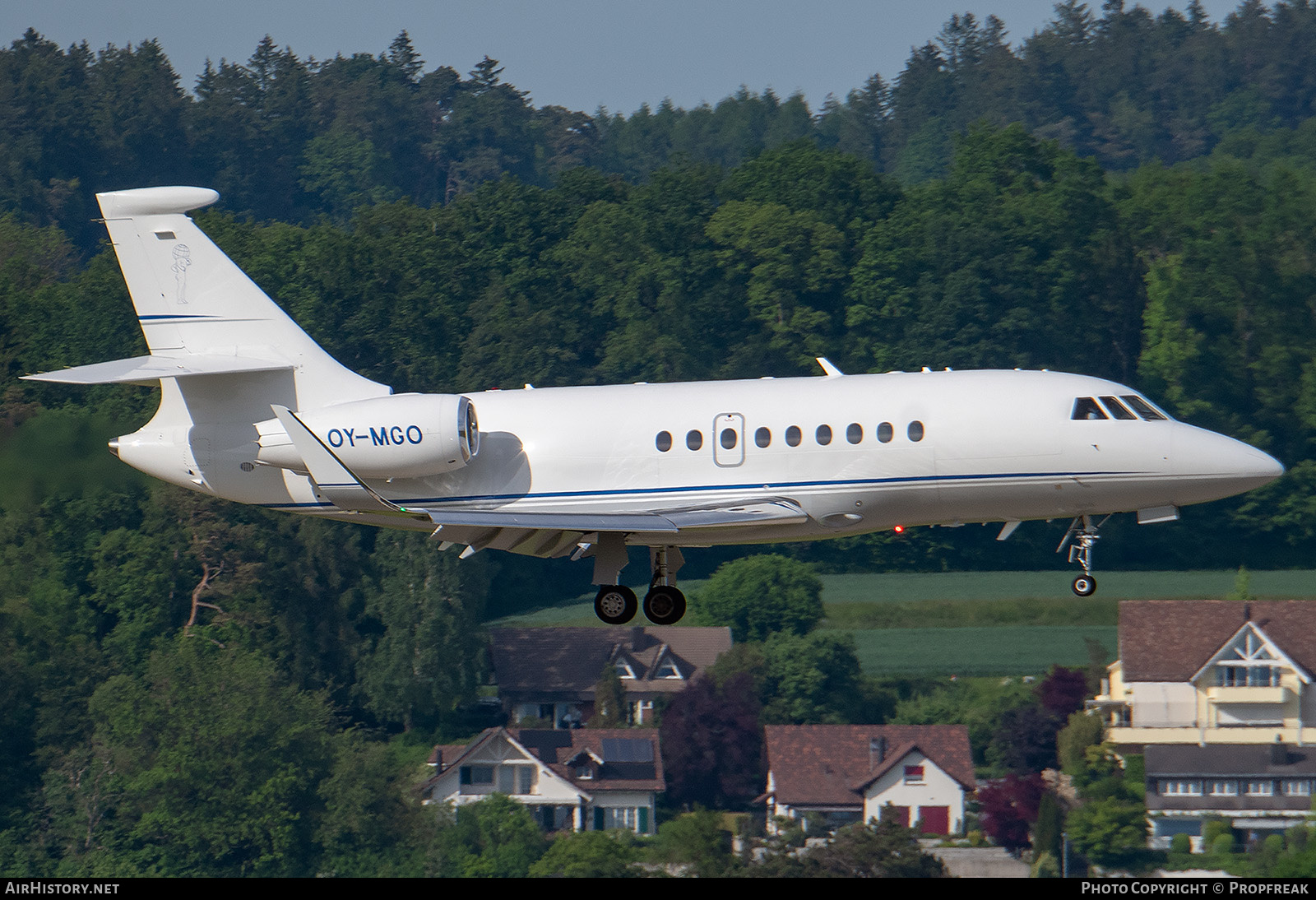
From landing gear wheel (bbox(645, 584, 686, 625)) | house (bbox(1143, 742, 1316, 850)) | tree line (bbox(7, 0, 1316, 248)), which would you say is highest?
tree line (bbox(7, 0, 1316, 248))

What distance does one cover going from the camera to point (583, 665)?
77.8 meters

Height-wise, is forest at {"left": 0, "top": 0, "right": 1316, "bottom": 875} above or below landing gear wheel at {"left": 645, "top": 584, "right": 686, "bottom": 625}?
above

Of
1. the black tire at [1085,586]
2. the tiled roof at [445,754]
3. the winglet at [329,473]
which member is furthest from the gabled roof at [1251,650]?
the winglet at [329,473]

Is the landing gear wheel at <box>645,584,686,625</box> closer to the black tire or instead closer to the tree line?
the black tire

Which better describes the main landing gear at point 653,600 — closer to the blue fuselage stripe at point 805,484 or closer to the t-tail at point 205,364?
the blue fuselage stripe at point 805,484

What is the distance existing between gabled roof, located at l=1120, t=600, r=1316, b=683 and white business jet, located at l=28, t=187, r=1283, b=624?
39.8 metres

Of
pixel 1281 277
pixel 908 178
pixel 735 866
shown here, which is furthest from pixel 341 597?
pixel 908 178

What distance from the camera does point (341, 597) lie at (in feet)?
259

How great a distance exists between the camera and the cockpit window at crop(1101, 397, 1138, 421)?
26719mm

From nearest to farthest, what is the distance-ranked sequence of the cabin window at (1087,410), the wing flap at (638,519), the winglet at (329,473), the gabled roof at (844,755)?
the wing flap at (638,519) < the winglet at (329,473) < the cabin window at (1087,410) < the gabled roof at (844,755)

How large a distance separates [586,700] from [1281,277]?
1615 inches

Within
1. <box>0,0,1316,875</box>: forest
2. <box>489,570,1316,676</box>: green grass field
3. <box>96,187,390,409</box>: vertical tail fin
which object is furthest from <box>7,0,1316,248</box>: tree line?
<box>96,187,390,409</box>: vertical tail fin

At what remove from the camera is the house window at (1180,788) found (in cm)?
6175

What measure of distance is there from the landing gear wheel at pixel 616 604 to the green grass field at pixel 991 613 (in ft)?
150
